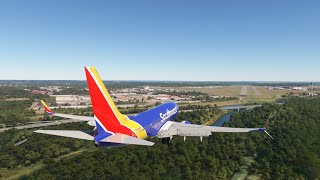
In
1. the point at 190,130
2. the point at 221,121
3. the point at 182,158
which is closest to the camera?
the point at 190,130

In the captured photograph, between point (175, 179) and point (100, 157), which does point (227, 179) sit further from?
point (100, 157)

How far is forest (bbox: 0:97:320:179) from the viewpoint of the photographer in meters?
74.7

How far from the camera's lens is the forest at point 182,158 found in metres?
74.7

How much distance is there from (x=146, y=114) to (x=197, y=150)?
1766 inches

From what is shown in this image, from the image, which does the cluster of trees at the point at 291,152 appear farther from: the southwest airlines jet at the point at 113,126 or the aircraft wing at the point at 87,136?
the aircraft wing at the point at 87,136

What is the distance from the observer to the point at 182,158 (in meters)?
82.0

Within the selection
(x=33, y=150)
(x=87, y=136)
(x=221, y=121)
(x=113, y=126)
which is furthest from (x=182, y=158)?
(x=221, y=121)

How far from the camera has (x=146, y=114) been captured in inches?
2163

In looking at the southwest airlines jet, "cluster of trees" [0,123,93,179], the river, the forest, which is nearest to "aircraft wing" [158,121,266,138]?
the southwest airlines jet

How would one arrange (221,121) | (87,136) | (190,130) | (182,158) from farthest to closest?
(221,121), (182,158), (190,130), (87,136)

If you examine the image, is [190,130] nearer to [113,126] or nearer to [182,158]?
[113,126]

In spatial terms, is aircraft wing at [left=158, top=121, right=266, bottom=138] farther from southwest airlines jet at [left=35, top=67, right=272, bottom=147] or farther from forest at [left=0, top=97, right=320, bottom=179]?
forest at [left=0, top=97, right=320, bottom=179]

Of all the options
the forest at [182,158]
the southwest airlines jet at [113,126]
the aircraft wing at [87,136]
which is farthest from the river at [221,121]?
the aircraft wing at [87,136]

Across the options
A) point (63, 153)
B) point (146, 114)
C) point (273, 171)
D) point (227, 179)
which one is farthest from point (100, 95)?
point (63, 153)
